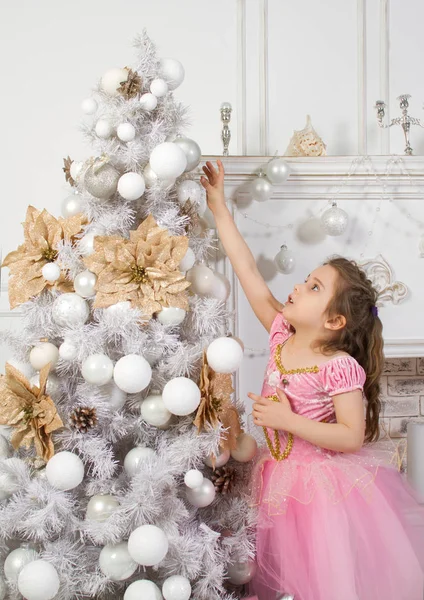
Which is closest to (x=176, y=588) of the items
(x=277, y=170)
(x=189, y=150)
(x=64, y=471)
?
(x=64, y=471)

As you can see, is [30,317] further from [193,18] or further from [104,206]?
[193,18]

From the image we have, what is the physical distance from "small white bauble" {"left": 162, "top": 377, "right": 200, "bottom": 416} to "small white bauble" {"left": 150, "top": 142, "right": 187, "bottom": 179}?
1.39 ft

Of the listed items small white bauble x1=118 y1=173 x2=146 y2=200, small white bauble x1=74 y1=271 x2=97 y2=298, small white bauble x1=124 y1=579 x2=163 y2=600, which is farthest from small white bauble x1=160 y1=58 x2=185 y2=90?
small white bauble x1=124 y1=579 x2=163 y2=600

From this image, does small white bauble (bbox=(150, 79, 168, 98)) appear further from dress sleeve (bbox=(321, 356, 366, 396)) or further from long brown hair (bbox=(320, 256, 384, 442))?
dress sleeve (bbox=(321, 356, 366, 396))

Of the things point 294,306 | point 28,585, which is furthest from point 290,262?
point 28,585

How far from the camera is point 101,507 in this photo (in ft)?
4.09

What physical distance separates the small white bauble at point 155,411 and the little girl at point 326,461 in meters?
0.27

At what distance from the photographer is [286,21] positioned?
7.00 feet

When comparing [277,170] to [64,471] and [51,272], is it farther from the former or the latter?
[64,471]

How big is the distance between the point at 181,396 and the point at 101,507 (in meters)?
0.27

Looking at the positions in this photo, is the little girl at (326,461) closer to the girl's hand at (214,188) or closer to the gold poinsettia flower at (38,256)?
the girl's hand at (214,188)

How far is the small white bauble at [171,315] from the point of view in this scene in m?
1.32

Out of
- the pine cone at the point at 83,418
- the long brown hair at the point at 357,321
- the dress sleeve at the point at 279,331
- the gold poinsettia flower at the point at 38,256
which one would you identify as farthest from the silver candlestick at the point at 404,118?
the pine cone at the point at 83,418

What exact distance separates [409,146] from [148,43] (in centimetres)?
98
